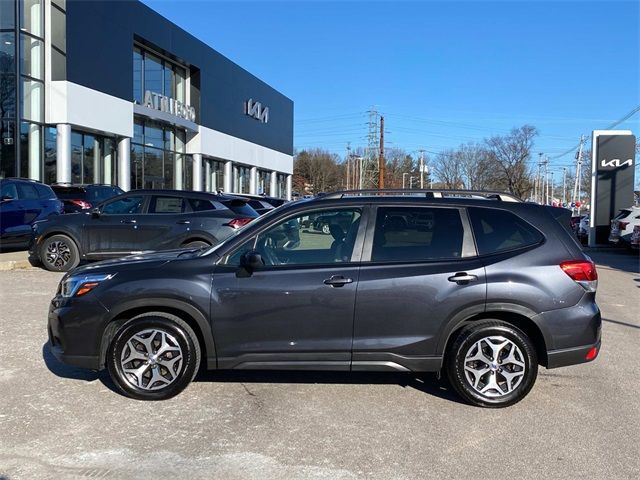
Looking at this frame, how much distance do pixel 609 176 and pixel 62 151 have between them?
854 inches

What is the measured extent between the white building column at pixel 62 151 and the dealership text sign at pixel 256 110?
880 inches

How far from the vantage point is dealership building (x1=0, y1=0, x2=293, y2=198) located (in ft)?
73.8

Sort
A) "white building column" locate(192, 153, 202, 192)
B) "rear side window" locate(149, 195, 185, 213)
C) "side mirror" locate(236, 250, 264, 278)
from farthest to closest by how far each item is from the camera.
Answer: "white building column" locate(192, 153, 202, 192) < "rear side window" locate(149, 195, 185, 213) < "side mirror" locate(236, 250, 264, 278)

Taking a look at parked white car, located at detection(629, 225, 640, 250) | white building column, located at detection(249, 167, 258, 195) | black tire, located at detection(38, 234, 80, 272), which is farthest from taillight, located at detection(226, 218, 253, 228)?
white building column, located at detection(249, 167, 258, 195)

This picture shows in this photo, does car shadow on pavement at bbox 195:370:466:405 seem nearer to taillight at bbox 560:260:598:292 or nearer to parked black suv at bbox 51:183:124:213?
taillight at bbox 560:260:598:292

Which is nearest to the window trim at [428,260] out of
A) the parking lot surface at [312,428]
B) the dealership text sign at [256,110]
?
the parking lot surface at [312,428]

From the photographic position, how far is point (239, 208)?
36.9ft

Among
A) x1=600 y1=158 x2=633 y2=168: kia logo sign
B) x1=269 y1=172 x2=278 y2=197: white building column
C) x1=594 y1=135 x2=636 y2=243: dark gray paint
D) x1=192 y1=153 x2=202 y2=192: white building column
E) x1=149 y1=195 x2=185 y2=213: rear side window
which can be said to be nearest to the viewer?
x1=149 y1=195 x2=185 y2=213: rear side window

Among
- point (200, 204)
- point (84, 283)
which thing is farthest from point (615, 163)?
point (84, 283)

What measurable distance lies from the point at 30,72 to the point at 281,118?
109ft

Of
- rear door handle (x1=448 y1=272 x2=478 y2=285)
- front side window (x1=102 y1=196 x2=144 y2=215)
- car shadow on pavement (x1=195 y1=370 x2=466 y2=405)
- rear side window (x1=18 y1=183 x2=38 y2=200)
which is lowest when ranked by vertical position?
car shadow on pavement (x1=195 y1=370 x2=466 y2=405)

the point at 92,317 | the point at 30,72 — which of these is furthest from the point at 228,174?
the point at 92,317

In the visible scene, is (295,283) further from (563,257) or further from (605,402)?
(605,402)

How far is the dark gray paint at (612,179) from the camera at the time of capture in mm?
22434
